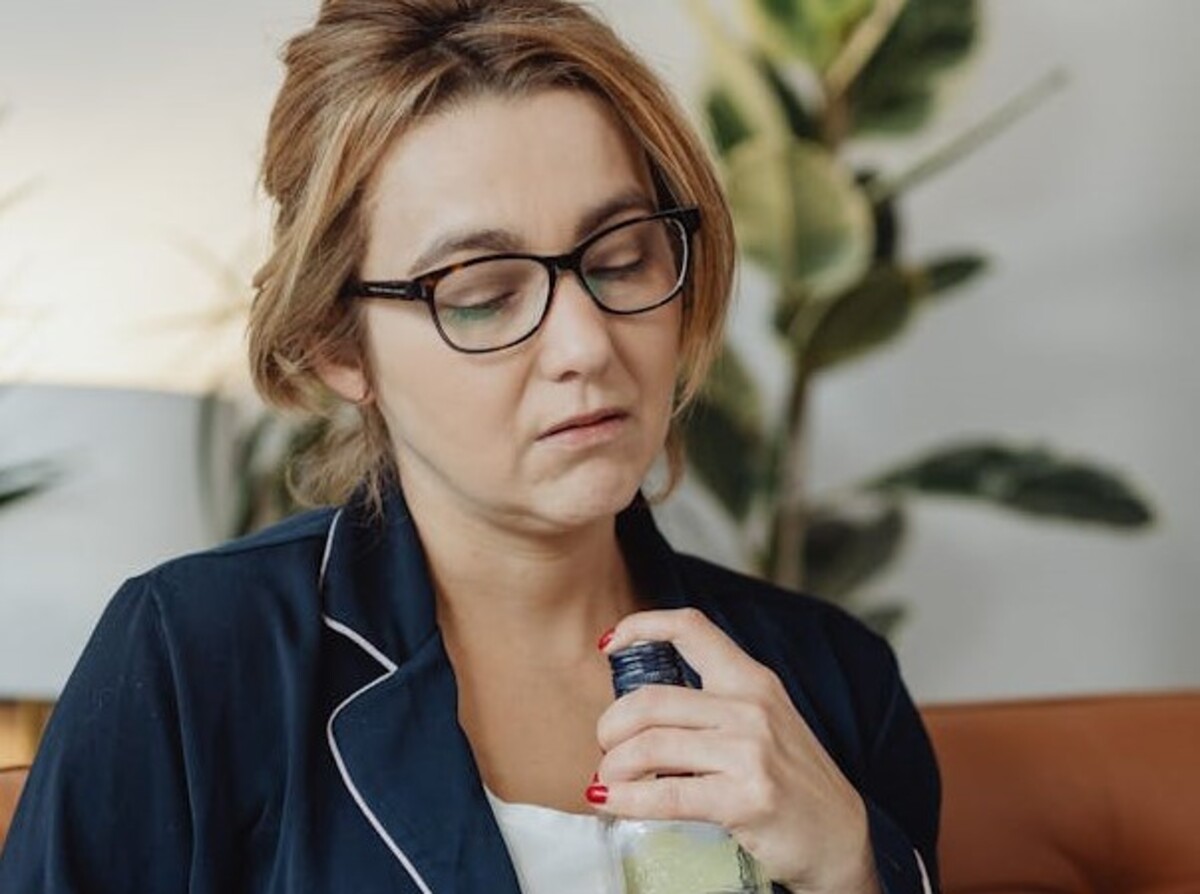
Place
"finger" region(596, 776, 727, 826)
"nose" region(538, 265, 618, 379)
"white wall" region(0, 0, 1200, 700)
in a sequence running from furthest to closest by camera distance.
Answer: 1. "white wall" region(0, 0, 1200, 700)
2. "nose" region(538, 265, 618, 379)
3. "finger" region(596, 776, 727, 826)

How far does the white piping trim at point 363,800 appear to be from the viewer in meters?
1.31

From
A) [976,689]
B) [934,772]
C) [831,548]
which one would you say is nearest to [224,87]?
[831,548]

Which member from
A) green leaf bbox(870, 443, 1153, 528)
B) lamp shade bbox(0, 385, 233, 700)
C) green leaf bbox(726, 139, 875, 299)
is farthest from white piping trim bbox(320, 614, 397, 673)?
green leaf bbox(870, 443, 1153, 528)

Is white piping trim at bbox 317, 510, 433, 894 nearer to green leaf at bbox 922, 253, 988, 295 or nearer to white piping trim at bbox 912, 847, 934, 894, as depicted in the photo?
white piping trim at bbox 912, 847, 934, 894

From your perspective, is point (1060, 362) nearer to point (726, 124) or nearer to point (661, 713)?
point (726, 124)

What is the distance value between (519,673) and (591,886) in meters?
0.18

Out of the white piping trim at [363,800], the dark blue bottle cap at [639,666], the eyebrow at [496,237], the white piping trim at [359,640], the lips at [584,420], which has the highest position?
the eyebrow at [496,237]

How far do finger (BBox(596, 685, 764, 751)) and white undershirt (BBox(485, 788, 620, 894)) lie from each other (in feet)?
0.56

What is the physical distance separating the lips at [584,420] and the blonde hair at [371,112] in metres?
0.17

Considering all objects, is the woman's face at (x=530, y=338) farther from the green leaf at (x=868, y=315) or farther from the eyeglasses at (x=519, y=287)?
the green leaf at (x=868, y=315)

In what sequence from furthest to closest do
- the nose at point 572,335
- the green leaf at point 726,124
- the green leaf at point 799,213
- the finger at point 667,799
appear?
1. the green leaf at point 726,124
2. the green leaf at point 799,213
3. the nose at point 572,335
4. the finger at point 667,799

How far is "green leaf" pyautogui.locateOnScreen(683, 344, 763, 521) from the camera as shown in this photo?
271 centimetres

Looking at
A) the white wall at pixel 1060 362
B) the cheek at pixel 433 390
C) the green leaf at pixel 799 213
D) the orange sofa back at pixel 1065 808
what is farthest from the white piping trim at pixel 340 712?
the white wall at pixel 1060 362

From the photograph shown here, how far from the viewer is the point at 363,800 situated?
1.33 meters
